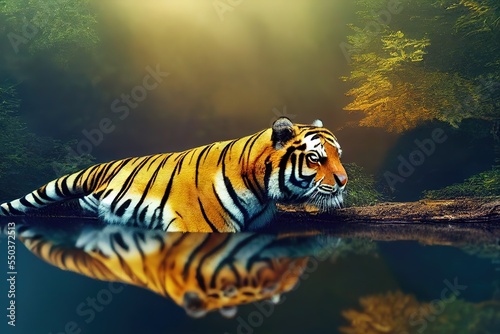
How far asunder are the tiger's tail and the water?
1225 mm

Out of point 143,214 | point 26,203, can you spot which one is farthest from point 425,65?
point 26,203

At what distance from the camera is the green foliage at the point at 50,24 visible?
12.4ft

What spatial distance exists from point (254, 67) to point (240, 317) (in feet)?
9.00

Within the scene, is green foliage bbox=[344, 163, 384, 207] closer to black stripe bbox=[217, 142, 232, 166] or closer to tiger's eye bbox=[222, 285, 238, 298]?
black stripe bbox=[217, 142, 232, 166]

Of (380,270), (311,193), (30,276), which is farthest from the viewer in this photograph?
(311,193)

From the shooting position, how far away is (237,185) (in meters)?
2.75

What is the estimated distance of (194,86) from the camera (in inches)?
143

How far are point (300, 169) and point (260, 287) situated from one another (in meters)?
1.44

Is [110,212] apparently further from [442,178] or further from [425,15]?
[425,15]

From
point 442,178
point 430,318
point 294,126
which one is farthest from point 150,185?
point 442,178

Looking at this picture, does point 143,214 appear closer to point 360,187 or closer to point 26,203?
point 26,203

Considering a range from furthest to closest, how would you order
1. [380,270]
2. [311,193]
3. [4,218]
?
[4,218], [311,193], [380,270]

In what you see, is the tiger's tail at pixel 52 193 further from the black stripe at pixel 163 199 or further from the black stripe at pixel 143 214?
the black stripe at pixel 163 199

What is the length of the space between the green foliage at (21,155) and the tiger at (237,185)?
3.48 feet
